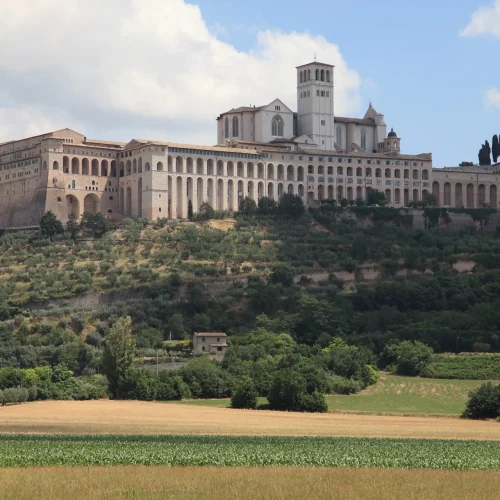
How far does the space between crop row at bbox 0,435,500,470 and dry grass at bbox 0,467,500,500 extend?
5.04ft

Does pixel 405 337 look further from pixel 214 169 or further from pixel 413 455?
pixel 413 455

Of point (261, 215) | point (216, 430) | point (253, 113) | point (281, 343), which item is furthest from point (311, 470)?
point (253, 113)

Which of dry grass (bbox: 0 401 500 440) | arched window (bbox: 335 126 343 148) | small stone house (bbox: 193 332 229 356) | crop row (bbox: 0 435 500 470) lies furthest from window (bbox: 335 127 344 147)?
crop row (bbox: 0 435 500 470)

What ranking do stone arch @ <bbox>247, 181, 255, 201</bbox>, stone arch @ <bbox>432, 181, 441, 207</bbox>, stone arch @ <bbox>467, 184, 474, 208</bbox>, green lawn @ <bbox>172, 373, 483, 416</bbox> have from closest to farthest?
green lawn @ <bbox>172, 373, 483, 416</bbox>, stone arch @ <bbox>247, 181, 255, 201</bbox>, stone arch @ <bbox>432, 181, 441, 207</bbox>, stone arch @ <bbox>467, 184, 474, 208</bbox>

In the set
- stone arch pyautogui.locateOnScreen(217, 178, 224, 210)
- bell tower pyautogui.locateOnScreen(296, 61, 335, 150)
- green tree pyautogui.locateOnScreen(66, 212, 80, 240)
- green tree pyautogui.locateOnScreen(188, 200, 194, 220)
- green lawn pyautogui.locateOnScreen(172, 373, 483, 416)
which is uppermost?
bell tower pyautogui.locateOnScreen(296, 61, 335, 150)

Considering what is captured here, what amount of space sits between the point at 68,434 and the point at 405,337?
44.9m

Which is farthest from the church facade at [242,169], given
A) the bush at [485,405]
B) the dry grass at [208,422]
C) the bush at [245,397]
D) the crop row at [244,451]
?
the crop row at [244,451]

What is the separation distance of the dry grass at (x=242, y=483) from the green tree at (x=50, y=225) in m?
70.8

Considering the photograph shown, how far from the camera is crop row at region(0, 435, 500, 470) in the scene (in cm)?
4112

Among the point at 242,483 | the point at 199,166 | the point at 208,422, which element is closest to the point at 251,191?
the point at 199,166

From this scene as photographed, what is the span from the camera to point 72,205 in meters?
114

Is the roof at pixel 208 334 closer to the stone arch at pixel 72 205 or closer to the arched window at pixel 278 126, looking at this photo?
the stone arch at pixel 72 205

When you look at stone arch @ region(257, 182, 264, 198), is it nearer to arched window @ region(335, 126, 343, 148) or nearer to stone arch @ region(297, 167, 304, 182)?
stone arch @ region(297, 167, 304, 182)

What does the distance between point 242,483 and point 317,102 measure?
299 ft
